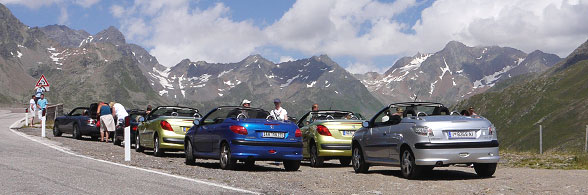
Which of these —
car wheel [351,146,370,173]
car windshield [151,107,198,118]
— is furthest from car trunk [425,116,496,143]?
car windshield [151,107,198,118]

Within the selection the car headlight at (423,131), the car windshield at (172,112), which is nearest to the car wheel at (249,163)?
the car windshield at (172,112)

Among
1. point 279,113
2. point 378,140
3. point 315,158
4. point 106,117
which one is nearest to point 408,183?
point 378,140

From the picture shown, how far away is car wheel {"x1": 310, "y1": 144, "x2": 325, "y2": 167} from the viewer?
15.9m

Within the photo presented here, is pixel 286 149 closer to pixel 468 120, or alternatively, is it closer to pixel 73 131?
pixel 468 120

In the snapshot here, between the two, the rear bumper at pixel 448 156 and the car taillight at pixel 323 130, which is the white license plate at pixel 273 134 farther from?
the rear bumper at pixel 448 156

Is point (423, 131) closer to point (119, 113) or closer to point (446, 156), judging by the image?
point (446, 156)

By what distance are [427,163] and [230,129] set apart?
4260 mm

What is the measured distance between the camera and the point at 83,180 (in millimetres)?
9609

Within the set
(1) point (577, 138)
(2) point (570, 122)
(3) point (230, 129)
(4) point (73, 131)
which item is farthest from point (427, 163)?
(2) point (570, 122)

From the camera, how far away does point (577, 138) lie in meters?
166

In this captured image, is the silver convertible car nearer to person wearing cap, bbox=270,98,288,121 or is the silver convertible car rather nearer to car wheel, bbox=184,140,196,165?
car wheel, bbox=184,140,196,165

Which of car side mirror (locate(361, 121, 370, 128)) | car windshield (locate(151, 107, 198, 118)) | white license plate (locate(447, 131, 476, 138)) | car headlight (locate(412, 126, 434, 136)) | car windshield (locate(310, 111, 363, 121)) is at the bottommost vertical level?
white license plate (locate(447, 131, 476, 138))

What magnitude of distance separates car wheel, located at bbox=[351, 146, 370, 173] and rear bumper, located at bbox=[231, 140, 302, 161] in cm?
128

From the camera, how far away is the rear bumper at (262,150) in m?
13.1
